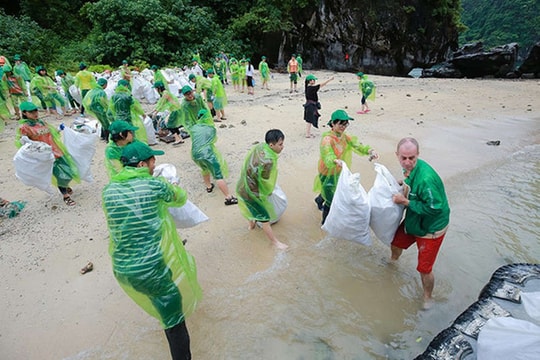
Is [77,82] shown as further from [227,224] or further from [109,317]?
[109,317]

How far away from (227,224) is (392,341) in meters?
2.30

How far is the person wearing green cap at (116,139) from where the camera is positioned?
10.8 ft

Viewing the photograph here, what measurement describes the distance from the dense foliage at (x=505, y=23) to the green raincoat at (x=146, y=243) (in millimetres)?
36612

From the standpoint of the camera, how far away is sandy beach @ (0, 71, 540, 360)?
267 cm

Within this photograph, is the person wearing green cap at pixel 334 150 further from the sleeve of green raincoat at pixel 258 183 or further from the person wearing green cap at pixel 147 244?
the person wearing green cap at pixel 147 244

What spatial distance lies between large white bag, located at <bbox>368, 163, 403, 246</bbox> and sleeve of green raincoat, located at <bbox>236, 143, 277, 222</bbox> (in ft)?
3.29

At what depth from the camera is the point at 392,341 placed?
2.65 metres

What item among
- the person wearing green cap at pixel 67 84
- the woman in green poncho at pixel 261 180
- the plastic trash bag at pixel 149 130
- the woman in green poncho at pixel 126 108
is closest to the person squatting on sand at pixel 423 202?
the woman in green poncho at pixel 261 180

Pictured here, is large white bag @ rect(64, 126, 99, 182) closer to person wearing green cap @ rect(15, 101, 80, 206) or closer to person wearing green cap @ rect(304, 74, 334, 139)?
person wearing green cap @ rect(15, 101, 80, 206)

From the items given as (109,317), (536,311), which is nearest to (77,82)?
(109,317)

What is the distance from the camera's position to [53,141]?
177 inches

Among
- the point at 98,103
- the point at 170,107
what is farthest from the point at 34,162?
the point at 170,107

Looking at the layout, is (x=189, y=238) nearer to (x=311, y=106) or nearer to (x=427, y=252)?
(x=427, y=252)

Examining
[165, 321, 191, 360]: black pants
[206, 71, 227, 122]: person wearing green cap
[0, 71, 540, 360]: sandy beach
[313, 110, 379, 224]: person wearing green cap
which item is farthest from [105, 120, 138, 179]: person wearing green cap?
[206, 71, 227, 122]: person wearing green cap
